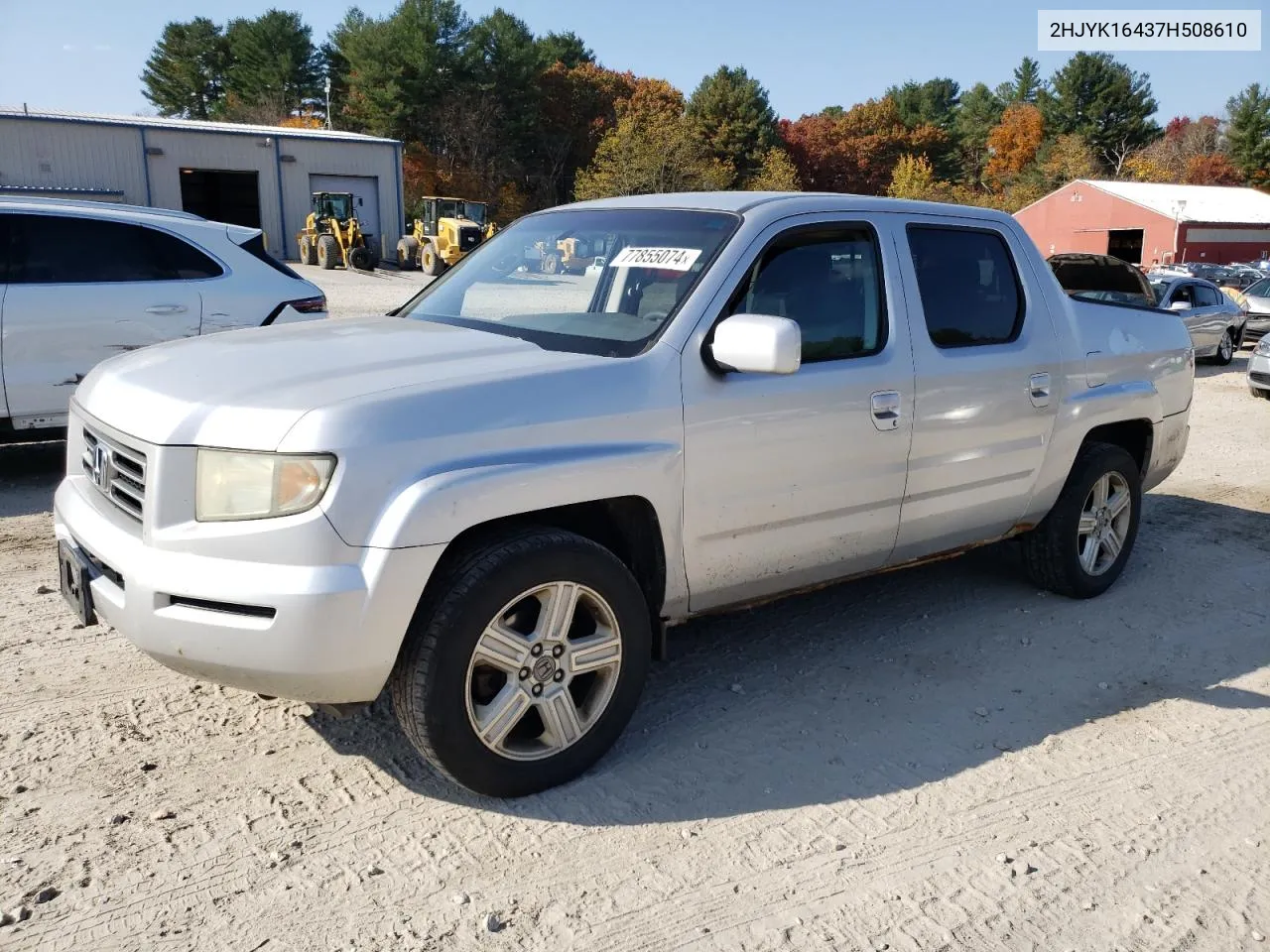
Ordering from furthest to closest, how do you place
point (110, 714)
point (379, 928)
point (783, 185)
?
point (783, 185), point (110, 714), point (379, 928)

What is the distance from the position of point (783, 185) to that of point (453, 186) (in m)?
20.2

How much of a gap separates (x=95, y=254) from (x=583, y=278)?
14.7ft

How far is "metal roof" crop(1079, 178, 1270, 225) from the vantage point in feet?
159

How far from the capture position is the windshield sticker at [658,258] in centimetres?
372

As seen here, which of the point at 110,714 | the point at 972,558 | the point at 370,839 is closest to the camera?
the point at 370,839

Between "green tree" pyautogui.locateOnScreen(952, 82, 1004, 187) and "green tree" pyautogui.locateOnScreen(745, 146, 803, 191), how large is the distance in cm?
2782

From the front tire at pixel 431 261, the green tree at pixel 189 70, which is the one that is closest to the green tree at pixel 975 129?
the green tree at pixel 189 70

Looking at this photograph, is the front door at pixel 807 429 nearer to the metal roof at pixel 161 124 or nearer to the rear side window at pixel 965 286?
the rear side window at pixel 965 286

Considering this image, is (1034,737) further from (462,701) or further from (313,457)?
(313,457)

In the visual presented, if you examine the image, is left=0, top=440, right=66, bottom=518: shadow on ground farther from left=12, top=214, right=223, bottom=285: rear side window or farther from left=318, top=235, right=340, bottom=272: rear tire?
left=318, top=235, right=340, bottom=272: rear tire

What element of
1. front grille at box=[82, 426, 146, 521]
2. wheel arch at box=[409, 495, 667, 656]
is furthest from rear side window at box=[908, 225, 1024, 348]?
front grille at box=[82, 426, 146, 521]

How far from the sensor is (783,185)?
64000 millimetres

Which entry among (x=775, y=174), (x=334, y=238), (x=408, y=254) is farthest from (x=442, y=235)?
(x=775, y=174)

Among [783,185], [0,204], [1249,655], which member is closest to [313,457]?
[1249,655]
